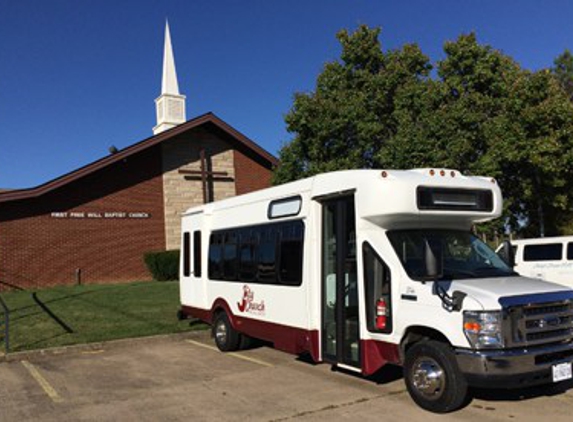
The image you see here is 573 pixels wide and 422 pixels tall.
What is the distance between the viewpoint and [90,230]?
2464 centimetres

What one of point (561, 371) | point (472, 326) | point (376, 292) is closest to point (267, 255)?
point (376, 292)

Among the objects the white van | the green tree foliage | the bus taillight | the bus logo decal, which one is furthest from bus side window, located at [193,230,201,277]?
the green tree foliage

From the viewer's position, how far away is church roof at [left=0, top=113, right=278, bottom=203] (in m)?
22.8

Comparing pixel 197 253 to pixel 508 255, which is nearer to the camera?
pixel 508 255

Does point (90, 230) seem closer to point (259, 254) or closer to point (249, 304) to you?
point (249, 304)

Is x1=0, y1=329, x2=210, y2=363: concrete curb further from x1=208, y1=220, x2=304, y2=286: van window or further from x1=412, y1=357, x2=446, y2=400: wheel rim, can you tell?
x1=412, y1=357, x2=446, y2=400: wheel rim

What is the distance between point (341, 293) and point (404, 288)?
1090 millimetres

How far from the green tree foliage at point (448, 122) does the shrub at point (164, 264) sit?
6.34 meters

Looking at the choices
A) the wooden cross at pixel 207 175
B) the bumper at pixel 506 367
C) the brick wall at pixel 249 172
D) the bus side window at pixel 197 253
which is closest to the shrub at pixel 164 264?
the wooden cross at pixel 207 175

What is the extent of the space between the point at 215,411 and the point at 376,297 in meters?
2.27

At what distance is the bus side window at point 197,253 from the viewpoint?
1155 centimetres

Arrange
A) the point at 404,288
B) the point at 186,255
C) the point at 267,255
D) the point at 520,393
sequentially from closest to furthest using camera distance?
the point at 404,288 < the point at 520,393 < the point at 267,255 < the point at 186,255

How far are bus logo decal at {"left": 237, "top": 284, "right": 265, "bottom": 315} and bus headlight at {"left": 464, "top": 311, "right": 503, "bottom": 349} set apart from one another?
3.99m

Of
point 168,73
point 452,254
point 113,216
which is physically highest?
point 168,73
